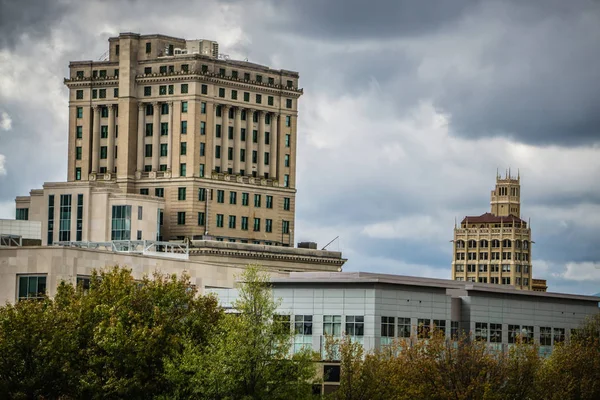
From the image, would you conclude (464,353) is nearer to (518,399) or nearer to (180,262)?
(518,399)

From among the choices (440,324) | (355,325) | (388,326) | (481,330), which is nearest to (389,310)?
(388,326)

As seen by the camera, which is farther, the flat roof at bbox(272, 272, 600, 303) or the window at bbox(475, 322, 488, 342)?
the window at bbox(475, 322, 488, 342)

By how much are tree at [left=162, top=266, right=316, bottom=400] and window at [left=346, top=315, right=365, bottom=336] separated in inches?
1091

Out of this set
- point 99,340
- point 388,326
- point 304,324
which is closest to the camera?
point 99,340

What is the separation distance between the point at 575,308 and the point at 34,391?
72565 mm

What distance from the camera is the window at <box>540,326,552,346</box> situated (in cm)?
16212

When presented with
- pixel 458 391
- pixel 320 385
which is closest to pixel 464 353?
pixel 458 391

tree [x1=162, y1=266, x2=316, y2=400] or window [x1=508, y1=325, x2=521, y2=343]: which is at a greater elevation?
window [x1=508, y1=325, x2=521, y2=343]

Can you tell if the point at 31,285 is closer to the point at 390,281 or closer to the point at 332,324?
the point at 332,324

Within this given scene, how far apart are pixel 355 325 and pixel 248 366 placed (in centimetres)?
3185

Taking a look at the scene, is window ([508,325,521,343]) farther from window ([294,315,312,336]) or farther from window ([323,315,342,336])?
window ([294,315,312,336])

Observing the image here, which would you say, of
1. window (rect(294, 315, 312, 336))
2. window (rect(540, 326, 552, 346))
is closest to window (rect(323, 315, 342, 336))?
window (rect(294, 315, 312, 336))

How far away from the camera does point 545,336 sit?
534 feet

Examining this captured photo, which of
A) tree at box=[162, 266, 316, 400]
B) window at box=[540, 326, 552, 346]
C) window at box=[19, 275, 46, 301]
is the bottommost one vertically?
tree at box=[162, 266, 316, 400]
